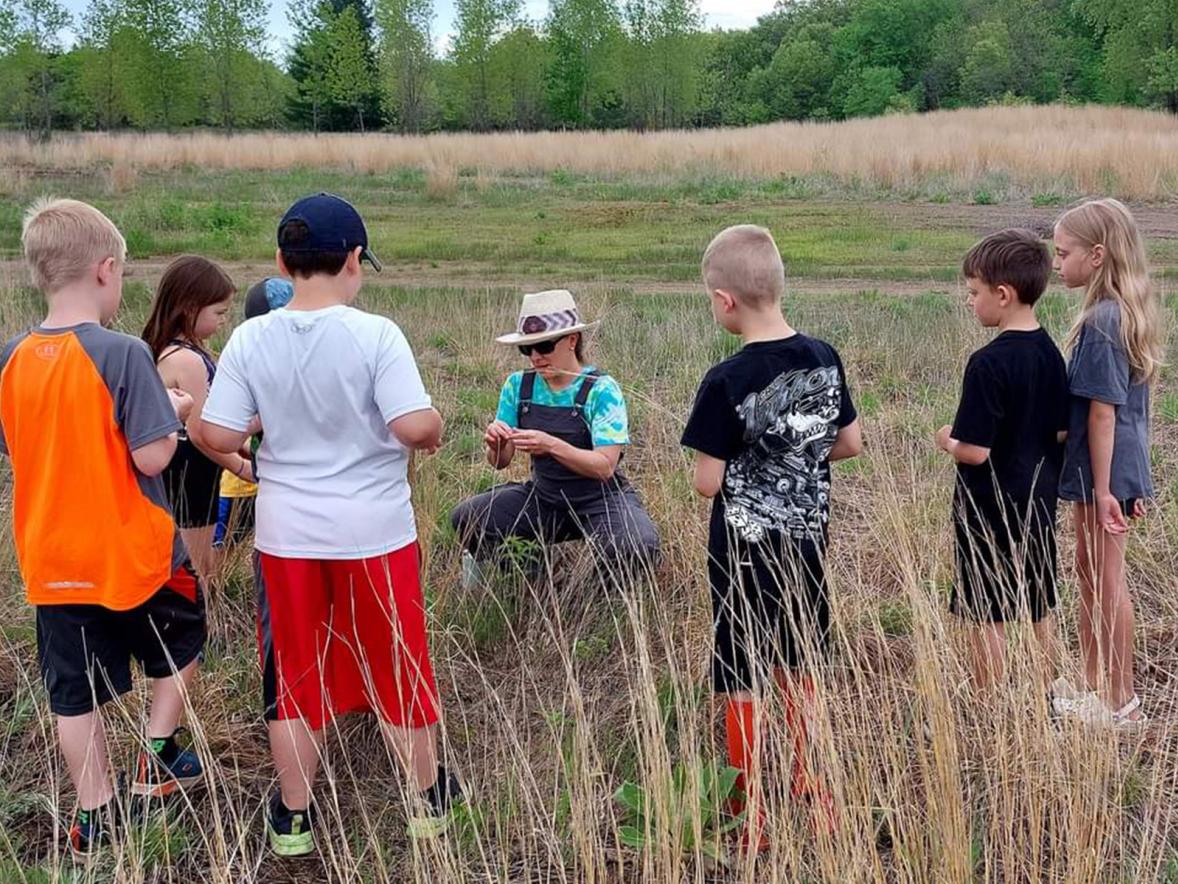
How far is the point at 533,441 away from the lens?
3723 millimetres

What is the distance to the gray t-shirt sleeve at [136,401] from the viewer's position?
2738mm

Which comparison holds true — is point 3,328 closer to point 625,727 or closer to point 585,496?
point 585,496

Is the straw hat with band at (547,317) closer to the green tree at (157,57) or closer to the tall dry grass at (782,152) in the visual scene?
the tall dry grass at (782,152)

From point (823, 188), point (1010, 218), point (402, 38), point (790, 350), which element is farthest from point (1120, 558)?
point (402, 38)

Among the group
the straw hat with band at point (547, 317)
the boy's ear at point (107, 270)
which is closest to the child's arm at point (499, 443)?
the straw hat with band at point (547, 317)

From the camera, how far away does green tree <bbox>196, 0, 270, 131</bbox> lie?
4284 cm

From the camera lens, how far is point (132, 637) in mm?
2961

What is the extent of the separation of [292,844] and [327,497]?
0.92m

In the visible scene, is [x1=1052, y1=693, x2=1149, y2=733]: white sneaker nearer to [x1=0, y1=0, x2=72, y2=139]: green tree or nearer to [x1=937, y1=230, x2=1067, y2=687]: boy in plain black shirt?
[x1=937, y1=230, x2=1067, y2=687]: boy in plain black shirt

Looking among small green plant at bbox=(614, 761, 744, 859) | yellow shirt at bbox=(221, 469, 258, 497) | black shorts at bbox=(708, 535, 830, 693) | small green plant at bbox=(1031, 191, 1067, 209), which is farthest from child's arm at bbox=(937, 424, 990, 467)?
small green plant at bbox=(1031, 191, 1067, 209)

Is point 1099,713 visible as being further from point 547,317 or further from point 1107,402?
point 547,317

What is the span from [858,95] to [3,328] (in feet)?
204

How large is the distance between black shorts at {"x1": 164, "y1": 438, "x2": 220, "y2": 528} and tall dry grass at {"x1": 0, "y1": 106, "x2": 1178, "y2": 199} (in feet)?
→ 60.3

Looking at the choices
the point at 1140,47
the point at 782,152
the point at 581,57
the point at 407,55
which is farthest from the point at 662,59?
the point at 782,152
